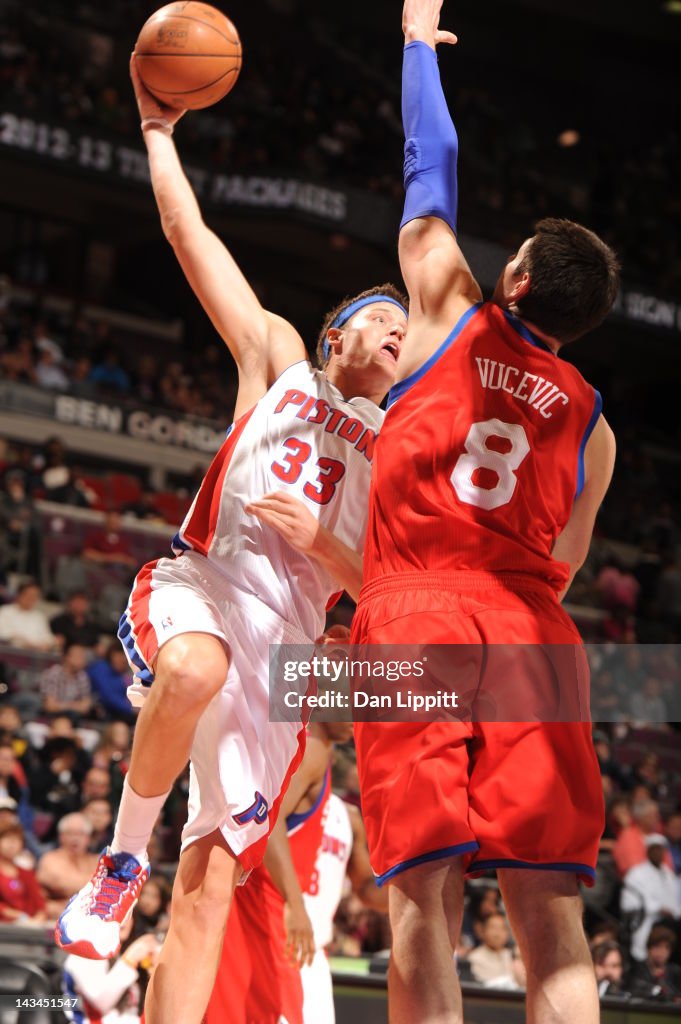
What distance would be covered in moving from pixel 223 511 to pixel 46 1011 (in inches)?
93.0

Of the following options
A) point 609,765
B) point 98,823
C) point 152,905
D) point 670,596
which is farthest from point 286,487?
point 670,596

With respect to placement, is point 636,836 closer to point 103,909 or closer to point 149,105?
point 103,909

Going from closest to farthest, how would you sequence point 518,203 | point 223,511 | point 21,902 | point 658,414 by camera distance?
point 223,511
point 21,902
point 518,203
point 658,414

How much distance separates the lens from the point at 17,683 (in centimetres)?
1020

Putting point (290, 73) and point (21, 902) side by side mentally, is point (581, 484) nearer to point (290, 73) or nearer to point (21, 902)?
point (21, 902)

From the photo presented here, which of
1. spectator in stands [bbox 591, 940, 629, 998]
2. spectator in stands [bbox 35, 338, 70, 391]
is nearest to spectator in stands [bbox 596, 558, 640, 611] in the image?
spectator in stands [bbox 35, 338, 70, 391]

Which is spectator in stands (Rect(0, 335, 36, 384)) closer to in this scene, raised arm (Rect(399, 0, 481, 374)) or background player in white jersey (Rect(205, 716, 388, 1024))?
background player in white jersey (Rect(205, 716, 388, 1024))

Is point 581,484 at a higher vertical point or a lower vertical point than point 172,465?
lower

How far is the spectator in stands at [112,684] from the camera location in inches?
390

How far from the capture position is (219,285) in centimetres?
369

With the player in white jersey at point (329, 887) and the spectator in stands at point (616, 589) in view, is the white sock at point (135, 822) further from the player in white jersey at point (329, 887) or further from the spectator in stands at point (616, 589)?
the spectator in stands at point (616, 589)

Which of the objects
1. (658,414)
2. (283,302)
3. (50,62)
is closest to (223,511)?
(50,62)

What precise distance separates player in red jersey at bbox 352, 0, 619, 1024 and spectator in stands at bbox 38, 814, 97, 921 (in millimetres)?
4906

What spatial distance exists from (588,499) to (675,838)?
887cm
